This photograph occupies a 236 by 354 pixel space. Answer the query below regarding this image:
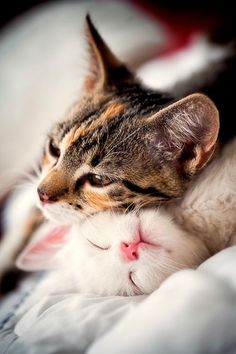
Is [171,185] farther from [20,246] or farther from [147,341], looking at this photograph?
[20,246]

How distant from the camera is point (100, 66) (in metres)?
0.70

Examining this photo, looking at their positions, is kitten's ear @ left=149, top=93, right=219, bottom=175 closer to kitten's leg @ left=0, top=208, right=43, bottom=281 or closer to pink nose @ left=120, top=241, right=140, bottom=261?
pink nose @ left=120, top=241, right=140, bottom=261

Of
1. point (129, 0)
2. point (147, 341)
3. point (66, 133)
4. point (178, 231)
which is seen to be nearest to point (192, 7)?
point (129, 0)

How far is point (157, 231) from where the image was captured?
1.75 ft

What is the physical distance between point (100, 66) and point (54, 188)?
229mm

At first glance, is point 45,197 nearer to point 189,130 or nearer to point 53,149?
point 53,149

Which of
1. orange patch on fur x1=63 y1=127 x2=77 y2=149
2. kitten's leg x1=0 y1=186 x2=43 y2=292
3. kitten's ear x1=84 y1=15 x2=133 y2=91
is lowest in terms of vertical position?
kitten's leg x1=0 y1=186 x2=43 y2=292

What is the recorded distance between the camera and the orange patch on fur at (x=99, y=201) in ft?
1.83

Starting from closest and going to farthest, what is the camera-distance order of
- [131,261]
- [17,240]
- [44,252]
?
[131,261], [44,252], [17,240]

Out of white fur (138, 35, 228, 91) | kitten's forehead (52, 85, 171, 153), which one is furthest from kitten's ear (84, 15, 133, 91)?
white fur (138, 35, 228, 91)

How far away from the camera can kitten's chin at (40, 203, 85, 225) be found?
1.88 ft

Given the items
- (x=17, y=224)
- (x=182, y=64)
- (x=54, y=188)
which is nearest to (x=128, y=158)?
(x=54, y=188)

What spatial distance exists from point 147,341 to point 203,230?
0.67 ft

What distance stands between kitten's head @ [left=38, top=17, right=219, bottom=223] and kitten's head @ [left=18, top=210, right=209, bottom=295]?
0.03 m
